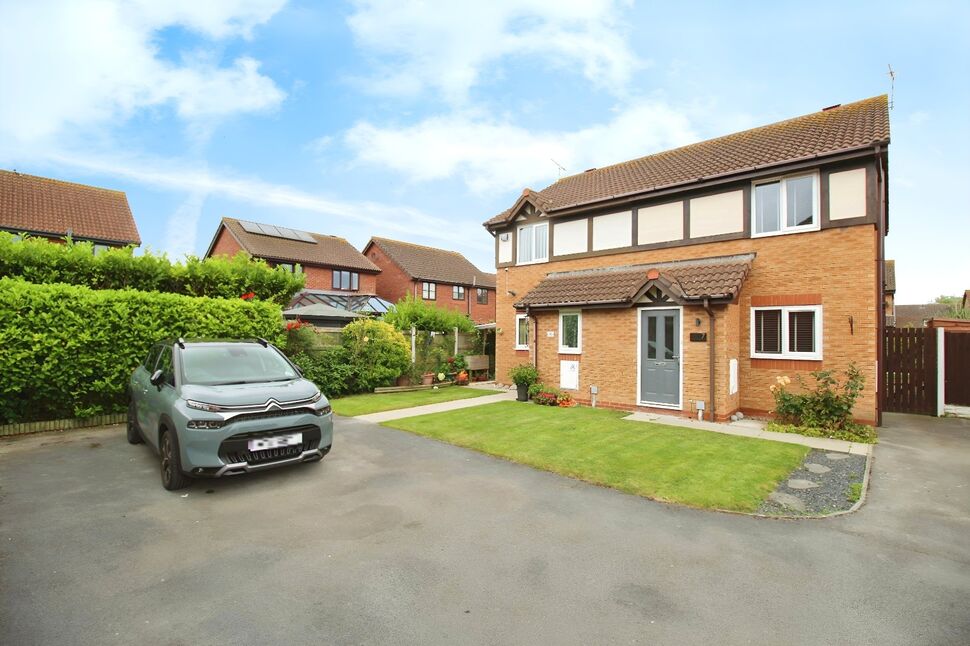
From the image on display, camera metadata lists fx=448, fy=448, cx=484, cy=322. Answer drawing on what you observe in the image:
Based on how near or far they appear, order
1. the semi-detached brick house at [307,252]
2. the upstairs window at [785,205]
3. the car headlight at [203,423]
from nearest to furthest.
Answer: the car headlight at [203,423] < the upstairs window at [785,205] < the semi-detached brick house at [307,252]

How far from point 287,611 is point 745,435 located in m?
8.73

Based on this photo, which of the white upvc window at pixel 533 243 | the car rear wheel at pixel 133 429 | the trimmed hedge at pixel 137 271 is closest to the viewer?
the car rear wheel at pixel 133 429

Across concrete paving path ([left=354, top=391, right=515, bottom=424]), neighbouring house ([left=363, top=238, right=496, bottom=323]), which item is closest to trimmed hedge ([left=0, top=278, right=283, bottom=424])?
concrete paving path ([left=354, top=391, right=515, bottom=424])

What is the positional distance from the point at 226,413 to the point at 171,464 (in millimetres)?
1011

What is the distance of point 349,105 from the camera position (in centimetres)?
1436

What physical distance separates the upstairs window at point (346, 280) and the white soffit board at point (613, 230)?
23.1 m

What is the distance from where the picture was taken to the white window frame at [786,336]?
10.4 m

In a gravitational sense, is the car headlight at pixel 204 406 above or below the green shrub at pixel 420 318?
below

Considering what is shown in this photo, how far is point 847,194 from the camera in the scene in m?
10.3

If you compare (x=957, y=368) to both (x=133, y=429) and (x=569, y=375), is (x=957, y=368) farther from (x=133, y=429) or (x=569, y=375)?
(x=133, y=429)

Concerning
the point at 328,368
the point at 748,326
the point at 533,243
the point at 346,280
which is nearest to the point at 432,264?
the point at 346,280

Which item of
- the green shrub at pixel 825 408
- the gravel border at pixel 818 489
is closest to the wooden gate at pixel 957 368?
the green shrub at pixel 825 408

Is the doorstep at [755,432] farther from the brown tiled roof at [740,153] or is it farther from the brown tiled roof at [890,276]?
the brown tiled roof at [890,276]

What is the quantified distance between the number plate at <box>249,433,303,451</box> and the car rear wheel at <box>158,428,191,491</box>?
0.85m
